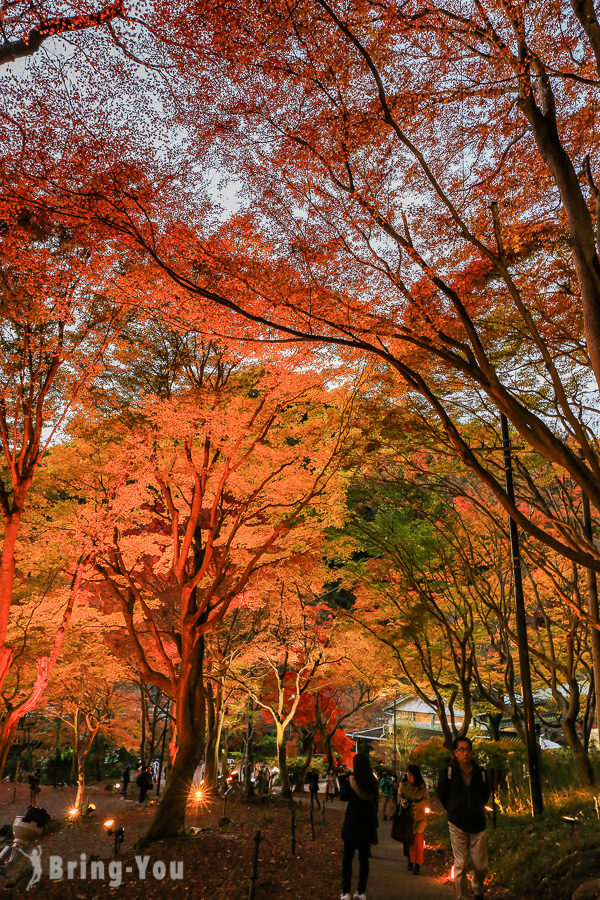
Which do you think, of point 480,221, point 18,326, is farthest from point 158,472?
point 480,221

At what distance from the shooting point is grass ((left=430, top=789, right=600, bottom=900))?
5.04m

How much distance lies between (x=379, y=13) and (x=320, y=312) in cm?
249

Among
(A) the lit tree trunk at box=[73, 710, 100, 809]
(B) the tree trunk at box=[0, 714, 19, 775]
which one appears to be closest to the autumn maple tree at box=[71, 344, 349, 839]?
(B) the tree trunk at box=[0, 714, 19, 775]

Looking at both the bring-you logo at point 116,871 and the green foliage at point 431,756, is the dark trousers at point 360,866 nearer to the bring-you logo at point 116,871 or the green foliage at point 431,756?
the bring-you logo at point 116,871

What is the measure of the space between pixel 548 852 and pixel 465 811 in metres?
2.09

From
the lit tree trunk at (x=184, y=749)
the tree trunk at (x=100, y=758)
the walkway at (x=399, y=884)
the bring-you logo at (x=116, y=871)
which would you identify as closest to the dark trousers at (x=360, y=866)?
the walkway at (x=399, y=884)

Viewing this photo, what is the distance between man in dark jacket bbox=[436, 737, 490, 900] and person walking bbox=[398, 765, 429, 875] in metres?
1.75

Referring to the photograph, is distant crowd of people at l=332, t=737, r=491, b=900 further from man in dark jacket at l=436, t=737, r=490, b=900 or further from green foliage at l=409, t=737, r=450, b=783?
green foliage at l=409, t=737, r=450, b=783

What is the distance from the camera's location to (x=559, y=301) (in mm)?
6543

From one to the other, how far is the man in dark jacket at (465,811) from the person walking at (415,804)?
1.75 metres

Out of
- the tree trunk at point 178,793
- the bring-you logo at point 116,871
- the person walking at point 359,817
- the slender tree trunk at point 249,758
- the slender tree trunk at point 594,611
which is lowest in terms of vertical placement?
the slender tree trunk at point 249,758

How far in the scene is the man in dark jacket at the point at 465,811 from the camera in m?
4.62

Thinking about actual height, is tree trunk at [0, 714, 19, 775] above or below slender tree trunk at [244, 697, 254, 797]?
above

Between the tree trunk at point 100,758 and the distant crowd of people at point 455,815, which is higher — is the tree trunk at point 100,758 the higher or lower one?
the lower one
